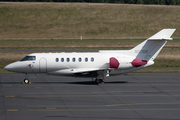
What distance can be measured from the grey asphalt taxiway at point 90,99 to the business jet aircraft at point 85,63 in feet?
3.86

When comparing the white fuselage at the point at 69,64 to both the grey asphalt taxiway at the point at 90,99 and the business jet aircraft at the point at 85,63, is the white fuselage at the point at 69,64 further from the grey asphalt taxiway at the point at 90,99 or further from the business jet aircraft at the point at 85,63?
the grey asphalt taxiway at the point at 90,99

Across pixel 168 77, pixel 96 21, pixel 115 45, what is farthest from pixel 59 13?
pixel 168 77

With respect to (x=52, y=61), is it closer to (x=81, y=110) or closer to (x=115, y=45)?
(x=81, y=110)

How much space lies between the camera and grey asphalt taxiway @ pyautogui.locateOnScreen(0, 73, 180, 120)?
17.4m

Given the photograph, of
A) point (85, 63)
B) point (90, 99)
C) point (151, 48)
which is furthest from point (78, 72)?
point (151, 48)

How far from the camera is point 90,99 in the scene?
70.9 feet

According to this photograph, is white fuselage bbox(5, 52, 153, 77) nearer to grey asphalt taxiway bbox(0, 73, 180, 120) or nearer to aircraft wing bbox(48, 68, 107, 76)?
aircraft wing bbox(48, 68, 107, 76)

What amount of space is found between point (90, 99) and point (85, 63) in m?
7.13

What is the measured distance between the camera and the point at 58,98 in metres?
22.0

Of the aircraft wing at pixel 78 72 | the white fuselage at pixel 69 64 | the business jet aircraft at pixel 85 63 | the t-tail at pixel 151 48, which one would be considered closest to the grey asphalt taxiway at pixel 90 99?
the aircraft wing at pixel 78 72

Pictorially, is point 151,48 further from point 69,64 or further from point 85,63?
point 69,64

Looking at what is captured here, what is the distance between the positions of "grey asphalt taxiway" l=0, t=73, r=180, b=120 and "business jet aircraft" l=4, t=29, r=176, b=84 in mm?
1177

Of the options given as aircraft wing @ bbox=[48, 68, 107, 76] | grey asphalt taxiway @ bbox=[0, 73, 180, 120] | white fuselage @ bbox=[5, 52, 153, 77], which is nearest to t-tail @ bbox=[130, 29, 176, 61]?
white fuselage @ bbox=[5, 52, 153, 77]

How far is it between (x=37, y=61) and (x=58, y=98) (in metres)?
7.18
